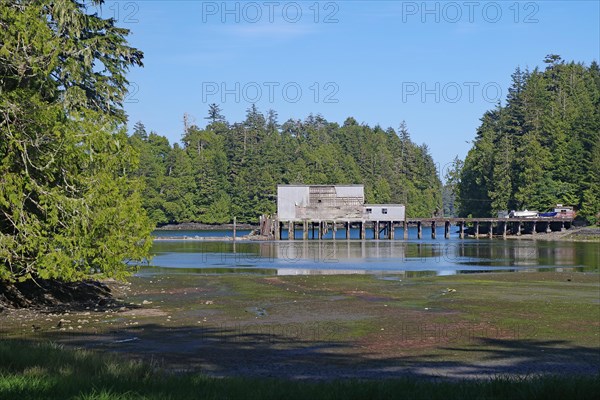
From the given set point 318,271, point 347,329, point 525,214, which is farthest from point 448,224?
point 347,329

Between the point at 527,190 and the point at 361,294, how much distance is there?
335ft

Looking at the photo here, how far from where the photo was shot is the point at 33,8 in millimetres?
23406

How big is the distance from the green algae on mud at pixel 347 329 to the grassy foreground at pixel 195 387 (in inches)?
197

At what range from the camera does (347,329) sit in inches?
990

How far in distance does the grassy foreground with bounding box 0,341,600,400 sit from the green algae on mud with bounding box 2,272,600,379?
4999 millimetres

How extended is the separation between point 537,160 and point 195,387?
127196mm

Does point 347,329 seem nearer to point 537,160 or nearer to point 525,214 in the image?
point 525,214

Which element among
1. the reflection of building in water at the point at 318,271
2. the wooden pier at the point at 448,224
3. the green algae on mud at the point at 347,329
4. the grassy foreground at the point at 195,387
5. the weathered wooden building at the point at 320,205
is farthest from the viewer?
the wooden pier at the point at 448,224

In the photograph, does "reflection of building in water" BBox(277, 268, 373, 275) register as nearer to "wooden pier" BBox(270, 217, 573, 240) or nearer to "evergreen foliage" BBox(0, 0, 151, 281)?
"evergreen foliage" BBox(0, 0, 151, 281)

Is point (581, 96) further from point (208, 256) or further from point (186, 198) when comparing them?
point (208, 256)

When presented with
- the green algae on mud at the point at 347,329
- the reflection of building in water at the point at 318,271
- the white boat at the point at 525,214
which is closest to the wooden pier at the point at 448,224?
the white boat at the point at 525,214

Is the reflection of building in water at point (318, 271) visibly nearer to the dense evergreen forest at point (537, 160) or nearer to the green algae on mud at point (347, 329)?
the green algae on mud at point (347, 329)

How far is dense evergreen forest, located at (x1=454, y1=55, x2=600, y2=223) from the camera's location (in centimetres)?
12672

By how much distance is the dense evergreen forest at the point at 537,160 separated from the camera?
12672cm
